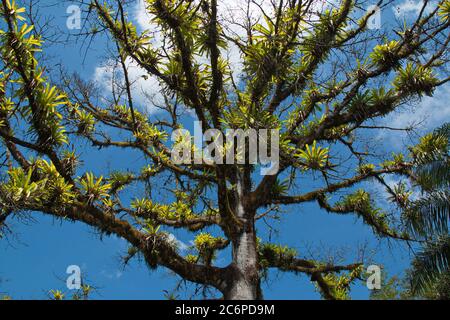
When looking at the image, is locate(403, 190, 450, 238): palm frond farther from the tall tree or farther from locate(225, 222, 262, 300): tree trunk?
locate(225, 222, 262, 300): tree trunk

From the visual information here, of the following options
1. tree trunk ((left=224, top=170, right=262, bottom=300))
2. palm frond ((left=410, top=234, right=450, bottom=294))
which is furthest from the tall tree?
tree trunk ((left=224, top=170, right=262, bottom=300))

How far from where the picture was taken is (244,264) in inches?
263

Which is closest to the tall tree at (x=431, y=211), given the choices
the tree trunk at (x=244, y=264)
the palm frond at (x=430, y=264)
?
the palm frond at (x=430, y=264)

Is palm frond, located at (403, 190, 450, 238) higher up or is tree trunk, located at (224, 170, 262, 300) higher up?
palm frond, located at (403, 190, 450, 238)

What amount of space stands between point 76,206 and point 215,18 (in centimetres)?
308

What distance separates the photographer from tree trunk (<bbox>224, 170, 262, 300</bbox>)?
6438mm

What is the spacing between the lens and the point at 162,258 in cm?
645

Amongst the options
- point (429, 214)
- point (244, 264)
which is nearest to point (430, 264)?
point (429, 214)

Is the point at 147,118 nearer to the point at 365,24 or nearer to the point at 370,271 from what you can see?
the point at 365,24

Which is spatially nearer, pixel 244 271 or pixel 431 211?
pixel 244 271

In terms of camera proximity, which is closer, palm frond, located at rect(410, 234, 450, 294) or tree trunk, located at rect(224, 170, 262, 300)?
tree trunk, located at rect(224, 170, 262, 300)

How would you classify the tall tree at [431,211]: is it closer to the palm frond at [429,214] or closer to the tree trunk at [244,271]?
the palm frond at [429,214]

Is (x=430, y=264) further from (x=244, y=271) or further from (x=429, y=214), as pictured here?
(x=244, y=271)

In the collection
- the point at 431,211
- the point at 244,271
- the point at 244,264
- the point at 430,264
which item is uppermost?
the point at 431,211
